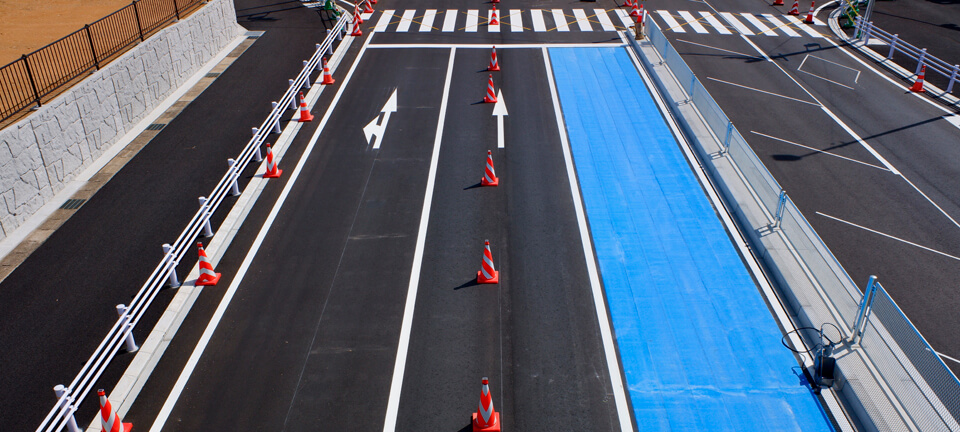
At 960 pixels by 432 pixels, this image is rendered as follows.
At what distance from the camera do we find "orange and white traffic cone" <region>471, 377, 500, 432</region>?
9.72 m

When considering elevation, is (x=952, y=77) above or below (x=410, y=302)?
above

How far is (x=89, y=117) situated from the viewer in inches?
691

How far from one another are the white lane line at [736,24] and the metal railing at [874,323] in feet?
54.4

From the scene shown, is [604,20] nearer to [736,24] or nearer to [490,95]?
[736,24]

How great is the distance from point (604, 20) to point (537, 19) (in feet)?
9.98

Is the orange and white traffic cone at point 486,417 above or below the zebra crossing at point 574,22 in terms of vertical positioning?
below

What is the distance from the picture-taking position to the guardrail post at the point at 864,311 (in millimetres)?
10125

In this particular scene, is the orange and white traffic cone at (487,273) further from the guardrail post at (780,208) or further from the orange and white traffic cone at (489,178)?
the guardrail post at (780,208)

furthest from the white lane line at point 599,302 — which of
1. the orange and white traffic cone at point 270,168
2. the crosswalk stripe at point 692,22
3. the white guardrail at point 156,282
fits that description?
the crosswalk stripe at point 692,22

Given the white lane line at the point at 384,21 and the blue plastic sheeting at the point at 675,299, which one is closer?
the blue plastic sheeting at the point at 675,299

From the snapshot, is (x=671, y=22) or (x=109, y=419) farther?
(x=671, y=22)

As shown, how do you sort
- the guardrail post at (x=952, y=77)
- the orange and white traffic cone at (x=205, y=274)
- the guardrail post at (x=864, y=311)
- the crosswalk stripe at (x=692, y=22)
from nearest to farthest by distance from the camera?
the guardrail post at (x=864, y=311) < the orange and white traffic cone at (x=205, y=274) < the guardrail post at (x=952, y=77) < the crosswalk stripe at (x=692, y=22)

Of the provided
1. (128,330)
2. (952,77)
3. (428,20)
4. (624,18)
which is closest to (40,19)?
(428,20)

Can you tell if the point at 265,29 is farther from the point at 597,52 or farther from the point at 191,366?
the point at 191,366
